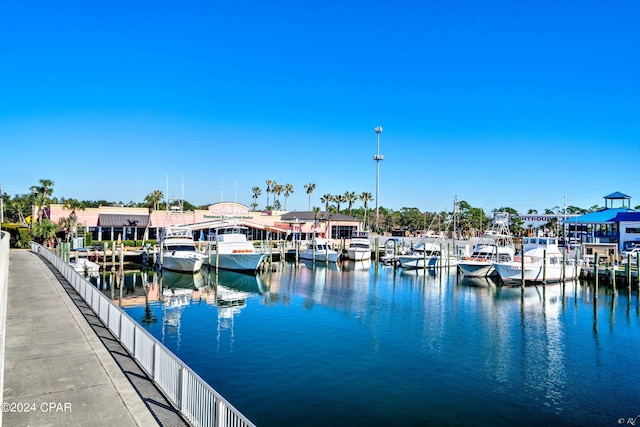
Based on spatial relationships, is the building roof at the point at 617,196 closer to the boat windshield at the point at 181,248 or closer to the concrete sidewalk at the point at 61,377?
the boat windshield at the point at 181,248

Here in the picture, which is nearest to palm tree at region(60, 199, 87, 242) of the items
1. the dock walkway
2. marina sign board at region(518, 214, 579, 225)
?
the dock walkway

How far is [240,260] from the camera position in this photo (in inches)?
1921

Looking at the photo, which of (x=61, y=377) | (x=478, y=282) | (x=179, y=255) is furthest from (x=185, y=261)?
(x=61, y=377)

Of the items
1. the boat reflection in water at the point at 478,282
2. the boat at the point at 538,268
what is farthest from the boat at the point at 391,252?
the boat at the point at 538,268

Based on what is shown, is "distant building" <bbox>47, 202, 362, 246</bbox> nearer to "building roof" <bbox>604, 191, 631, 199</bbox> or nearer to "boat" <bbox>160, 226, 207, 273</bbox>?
"boat" <bbox>160, 226, 207, 273</bbox>

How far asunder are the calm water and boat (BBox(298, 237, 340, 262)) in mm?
22037

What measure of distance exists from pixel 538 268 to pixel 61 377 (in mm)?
43803

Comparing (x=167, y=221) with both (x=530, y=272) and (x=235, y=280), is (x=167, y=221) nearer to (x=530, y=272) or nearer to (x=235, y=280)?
(x=235, y=280)

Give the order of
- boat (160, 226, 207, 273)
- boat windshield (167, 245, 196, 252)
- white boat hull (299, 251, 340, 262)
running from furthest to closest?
white boat hull (299, 251, 340, 262)
boat windshield (167, 245, 196, 252)
boat (160, 226, 207, 273)

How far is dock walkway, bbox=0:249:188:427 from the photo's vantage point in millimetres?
9273

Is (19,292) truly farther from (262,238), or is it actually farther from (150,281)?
(262,238)

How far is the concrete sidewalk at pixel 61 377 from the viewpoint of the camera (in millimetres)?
9227

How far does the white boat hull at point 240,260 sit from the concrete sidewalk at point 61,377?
2999 cm

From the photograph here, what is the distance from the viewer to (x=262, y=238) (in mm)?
75438
